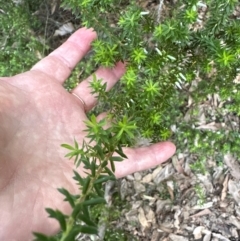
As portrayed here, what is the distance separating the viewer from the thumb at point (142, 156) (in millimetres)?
2227

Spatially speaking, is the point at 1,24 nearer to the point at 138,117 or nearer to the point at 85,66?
the point at 85,66

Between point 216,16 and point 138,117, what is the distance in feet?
1.83

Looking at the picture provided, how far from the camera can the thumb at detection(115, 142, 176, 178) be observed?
223 centimetres

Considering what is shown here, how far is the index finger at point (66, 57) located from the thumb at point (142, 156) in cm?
68

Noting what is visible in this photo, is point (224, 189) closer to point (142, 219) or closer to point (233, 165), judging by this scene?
point (233, 165)

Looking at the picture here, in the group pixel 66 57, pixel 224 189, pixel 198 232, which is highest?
pixel 66 57

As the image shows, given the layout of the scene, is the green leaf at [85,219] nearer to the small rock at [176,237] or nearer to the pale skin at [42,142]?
the pale skin at [42,142]

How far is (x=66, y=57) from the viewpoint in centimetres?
251

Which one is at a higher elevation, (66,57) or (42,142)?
(66,57)

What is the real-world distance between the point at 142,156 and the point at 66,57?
833mm

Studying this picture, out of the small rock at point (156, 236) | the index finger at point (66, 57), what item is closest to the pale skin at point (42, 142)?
the index finger at point (66, 57)

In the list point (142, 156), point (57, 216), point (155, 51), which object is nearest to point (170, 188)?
point (142, 156)

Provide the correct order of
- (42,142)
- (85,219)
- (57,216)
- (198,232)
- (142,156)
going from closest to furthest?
(57,216) → (85,219) → (42,142) → (142,156) → (198,232)

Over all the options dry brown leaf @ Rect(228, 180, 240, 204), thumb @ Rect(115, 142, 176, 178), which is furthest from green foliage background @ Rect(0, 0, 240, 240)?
dry brown leaf @ Rect(228, 180, 240, 204)
